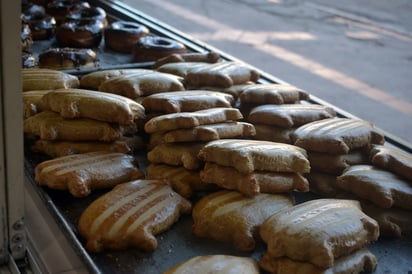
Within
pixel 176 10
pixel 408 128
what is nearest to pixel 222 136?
pixel 408 128

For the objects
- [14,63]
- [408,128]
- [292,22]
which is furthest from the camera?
[292,22]

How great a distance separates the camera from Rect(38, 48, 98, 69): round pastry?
2.98m

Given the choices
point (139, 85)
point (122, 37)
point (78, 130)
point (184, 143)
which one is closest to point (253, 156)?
point (184, 143)

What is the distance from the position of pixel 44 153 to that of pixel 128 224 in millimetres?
666

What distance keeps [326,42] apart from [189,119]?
255 inches

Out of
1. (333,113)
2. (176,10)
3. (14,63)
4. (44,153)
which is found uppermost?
(14,63)

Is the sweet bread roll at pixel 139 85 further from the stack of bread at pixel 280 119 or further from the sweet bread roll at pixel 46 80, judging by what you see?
the stack of bread at pixel 280 119

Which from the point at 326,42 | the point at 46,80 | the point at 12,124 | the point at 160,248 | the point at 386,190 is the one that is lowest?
the point at 326,42

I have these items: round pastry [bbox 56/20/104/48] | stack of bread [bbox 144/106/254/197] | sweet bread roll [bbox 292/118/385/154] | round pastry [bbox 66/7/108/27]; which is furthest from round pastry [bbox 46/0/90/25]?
sweet bread roll [bbox 292/118/385/154]

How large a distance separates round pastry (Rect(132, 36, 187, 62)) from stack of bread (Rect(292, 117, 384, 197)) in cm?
129

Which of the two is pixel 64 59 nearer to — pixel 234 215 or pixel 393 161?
pixel 234 215

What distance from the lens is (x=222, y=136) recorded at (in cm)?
200

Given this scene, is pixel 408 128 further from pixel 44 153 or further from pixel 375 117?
pixel 44 153

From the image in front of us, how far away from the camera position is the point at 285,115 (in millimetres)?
2197
